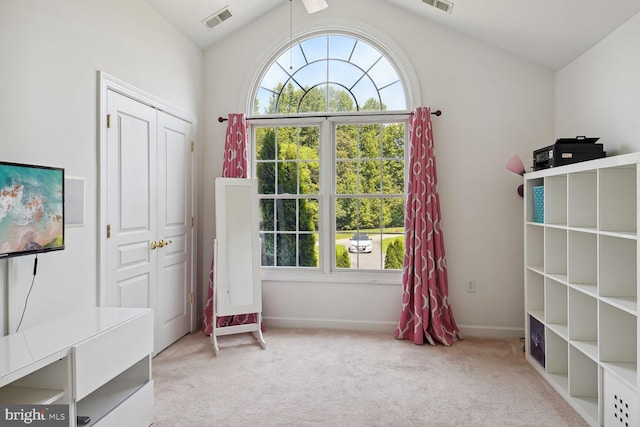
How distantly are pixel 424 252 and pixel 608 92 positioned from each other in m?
1.84

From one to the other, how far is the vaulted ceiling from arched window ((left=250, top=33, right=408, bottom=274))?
1.82ft

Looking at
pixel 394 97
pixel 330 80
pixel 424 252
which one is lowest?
pixel 424 252

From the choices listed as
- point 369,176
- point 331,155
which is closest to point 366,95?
point 331,155

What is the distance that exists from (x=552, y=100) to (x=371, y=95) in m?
1.68

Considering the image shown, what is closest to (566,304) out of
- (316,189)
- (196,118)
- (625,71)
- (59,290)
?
(625,71)

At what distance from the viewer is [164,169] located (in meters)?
3.45

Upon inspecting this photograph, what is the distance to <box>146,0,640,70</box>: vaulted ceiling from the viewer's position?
270 cm

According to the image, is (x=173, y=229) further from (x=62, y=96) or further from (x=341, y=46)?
(x=341, y=46)

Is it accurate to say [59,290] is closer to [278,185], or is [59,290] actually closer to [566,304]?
[278,185]

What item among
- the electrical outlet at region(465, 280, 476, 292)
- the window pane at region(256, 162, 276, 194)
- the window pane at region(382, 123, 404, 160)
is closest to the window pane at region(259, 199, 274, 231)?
the window pane at region(256, 162, 276, 194)

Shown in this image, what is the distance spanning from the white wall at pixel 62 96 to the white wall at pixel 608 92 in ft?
11.4

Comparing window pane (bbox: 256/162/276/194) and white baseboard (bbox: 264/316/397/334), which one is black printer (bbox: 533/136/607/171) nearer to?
white baseboard (bbox: 264/316/397/334)

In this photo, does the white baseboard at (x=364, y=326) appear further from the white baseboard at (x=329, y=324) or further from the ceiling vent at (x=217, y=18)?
the ceiling vent at (x=217, y=18)

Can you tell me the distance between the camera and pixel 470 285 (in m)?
3.79
